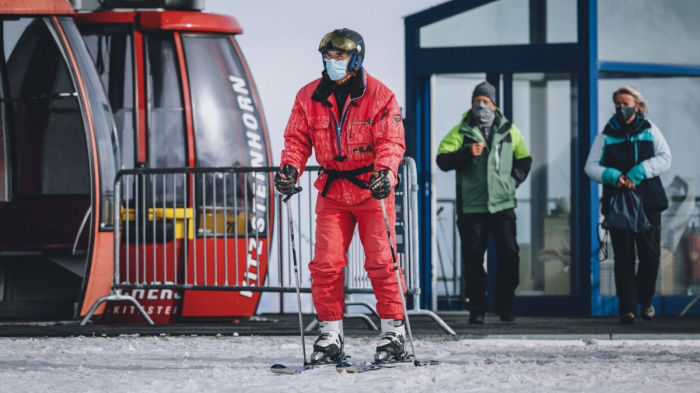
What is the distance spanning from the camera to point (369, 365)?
21.0 ft

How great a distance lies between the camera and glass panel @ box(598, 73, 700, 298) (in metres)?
11.5

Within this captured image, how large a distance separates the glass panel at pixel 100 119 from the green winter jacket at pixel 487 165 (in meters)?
2.68

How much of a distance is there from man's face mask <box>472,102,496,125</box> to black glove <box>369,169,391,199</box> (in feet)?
11.5

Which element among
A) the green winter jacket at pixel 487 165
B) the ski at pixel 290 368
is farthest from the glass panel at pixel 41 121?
the ski at pixel 290 368

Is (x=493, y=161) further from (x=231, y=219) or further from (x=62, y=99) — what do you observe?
(x=62, y=99)

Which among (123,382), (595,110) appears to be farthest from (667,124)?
(123,382)

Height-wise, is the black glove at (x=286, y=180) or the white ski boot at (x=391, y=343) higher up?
the black glove at (x=286, y=180)

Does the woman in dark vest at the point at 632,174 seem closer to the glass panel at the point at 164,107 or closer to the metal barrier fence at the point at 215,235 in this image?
the metal barrier fence at the point at 215,235

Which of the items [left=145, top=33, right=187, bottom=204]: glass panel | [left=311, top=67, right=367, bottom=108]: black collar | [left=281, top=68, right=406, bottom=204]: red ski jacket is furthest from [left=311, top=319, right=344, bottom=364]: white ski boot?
[left=145, top=33, right=187, bottom=204]: glass panel

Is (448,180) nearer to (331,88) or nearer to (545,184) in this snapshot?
(545,184)

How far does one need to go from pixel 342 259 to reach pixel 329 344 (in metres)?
0.44

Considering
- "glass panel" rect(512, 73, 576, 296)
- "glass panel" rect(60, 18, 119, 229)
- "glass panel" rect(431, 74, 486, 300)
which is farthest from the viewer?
"glass panel" rect(431, 74, 486, 300)

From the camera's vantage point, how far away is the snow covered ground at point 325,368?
19.0 feet

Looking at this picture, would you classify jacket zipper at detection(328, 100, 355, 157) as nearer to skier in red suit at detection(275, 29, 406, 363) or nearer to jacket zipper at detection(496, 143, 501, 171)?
skier in red suit at detection(275, 29, 406, 363)
